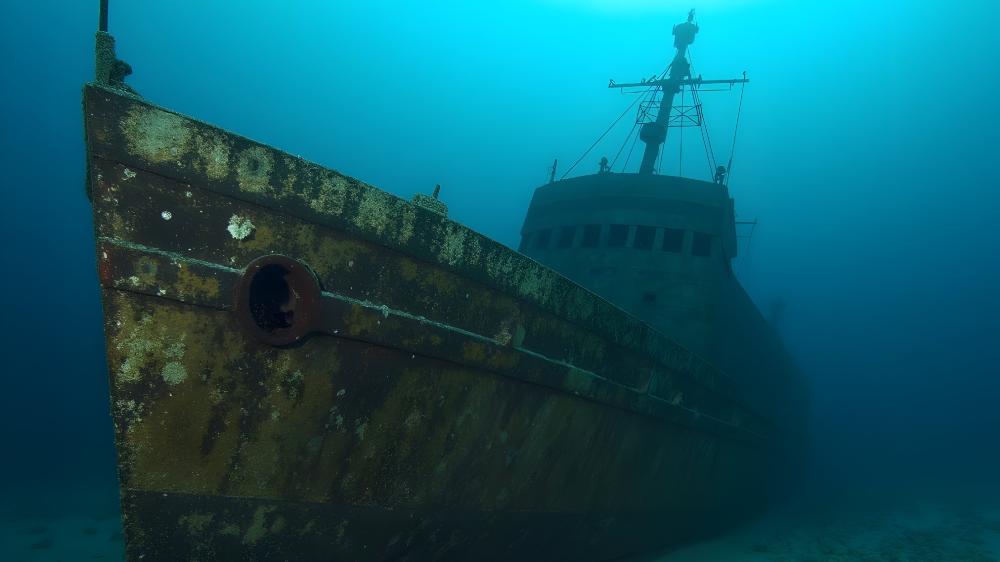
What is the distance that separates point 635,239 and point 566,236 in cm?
149

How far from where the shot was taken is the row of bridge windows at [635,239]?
9.42 m

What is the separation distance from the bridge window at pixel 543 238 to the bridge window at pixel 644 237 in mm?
1914

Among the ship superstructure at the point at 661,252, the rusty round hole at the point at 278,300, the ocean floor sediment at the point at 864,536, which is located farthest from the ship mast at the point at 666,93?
the rusty round hole at the point at 278,300

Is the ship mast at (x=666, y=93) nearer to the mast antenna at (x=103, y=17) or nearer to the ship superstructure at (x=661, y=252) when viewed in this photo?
the ship superstructure at (x=661, y=252)

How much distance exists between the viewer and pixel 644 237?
377 inches

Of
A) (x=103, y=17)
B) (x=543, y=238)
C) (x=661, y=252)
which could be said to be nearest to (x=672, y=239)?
(x=661, y=252)

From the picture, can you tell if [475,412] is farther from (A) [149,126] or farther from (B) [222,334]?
(A) [149,126]

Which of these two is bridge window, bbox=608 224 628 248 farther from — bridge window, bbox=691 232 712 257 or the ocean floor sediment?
the ocean floor sediment

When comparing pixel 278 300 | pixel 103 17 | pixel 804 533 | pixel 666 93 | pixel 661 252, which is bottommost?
pixel 804 533

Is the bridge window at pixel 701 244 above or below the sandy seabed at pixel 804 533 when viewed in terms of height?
above

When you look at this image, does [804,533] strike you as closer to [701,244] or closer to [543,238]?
[701,244]

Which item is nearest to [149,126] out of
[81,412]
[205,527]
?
[205,527]

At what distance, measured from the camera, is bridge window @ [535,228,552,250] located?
10.7m

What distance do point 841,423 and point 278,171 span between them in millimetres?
77250
